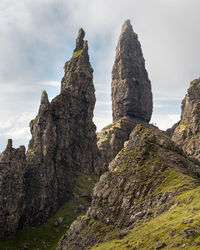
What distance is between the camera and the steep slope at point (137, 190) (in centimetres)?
12125

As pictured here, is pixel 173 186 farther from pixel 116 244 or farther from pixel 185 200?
pixel 116 244

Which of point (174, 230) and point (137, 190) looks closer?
point (174, 230)

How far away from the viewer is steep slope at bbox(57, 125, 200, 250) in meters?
121

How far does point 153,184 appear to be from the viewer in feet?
448

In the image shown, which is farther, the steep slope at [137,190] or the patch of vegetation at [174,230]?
the steep slope at [137,190]

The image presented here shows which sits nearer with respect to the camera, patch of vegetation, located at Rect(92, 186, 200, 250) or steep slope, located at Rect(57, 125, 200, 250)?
patch of vegetation, located at Rect(92, 186, 200, 250)

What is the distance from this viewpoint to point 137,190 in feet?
459

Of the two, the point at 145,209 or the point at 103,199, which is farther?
the point at 103,199

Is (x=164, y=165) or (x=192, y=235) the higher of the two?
(x=164, y=165)

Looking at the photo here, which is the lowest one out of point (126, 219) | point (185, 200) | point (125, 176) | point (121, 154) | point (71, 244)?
point (71, 244)

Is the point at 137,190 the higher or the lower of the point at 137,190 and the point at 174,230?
the higher

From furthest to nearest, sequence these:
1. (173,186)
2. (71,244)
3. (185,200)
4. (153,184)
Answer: (71,244), (153,184), (173,186), (185,200)

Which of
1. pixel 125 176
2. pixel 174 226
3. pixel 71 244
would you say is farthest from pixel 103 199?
pixel 174 226

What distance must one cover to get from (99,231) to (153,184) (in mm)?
33267
